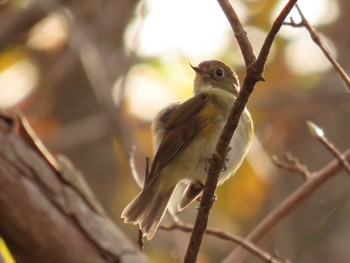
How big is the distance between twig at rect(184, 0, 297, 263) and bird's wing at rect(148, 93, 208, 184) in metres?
1.67

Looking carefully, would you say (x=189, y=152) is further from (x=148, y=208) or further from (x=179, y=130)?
(x=148, y=208)

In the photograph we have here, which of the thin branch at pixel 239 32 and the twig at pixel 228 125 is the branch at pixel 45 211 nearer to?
the twig at pixel 228 125

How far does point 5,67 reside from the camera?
23.5 feet

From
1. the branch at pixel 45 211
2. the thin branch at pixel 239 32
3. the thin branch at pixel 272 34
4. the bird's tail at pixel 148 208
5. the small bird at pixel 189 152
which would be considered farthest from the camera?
the small bird at pixel 189 152

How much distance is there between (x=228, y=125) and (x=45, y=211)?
3.32 ft

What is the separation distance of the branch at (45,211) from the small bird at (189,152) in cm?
252

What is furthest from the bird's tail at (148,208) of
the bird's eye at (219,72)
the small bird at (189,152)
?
the bird's eye at (219,72)

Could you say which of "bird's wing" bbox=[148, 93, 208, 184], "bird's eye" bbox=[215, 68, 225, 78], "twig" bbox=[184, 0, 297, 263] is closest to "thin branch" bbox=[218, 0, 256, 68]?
"twig" bbox=[184, 0, 297, 263]

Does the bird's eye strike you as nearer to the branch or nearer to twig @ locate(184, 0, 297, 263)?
twig @ locate(184, 0, 297, 263)

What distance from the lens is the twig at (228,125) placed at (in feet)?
9.19

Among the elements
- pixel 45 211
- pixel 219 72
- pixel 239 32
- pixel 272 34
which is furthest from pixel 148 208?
pixel 45 211

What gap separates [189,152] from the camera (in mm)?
5148

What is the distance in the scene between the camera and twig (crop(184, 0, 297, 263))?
2.80 metres

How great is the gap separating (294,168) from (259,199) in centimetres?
377
